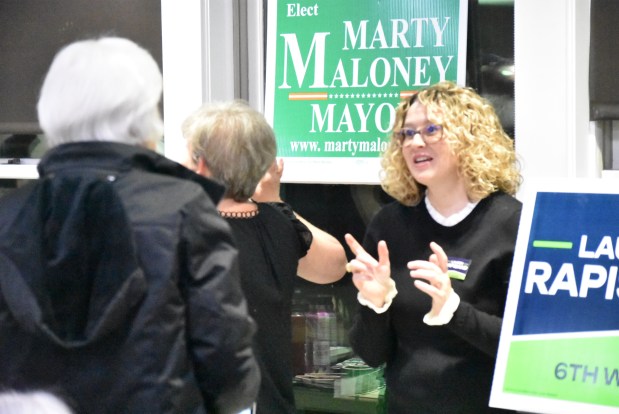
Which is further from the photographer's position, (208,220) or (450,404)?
(450,404)

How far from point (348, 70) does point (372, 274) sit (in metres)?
1.12

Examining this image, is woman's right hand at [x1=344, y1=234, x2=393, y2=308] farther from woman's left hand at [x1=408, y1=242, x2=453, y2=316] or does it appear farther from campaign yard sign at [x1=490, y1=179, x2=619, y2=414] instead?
campaign yard sign at [x1=490, y1=179, x2=619, y2=414]

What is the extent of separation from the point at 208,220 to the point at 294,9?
170 cm

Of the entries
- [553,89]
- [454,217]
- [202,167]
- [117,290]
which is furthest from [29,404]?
[553,89]

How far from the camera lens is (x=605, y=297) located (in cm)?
222

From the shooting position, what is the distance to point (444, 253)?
2355mm

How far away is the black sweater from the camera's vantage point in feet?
7.93

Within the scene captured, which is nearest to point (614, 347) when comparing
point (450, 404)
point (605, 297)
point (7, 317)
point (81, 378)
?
point (605, 297)

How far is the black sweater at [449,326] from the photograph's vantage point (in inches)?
95.2

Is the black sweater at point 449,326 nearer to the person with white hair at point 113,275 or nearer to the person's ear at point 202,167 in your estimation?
the person's ear at point 202,167

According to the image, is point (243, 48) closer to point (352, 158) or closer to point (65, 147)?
point (352, 158)

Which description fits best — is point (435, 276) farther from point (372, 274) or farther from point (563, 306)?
point (563, 306)

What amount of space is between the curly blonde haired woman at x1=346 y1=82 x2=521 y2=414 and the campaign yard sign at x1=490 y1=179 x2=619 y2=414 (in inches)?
3.8

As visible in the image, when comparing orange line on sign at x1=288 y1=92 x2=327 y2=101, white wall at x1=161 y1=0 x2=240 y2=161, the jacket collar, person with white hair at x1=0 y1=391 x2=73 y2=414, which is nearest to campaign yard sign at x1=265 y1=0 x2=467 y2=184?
orange line on sign at x1=288 y1=92 x2=327 y2=101
